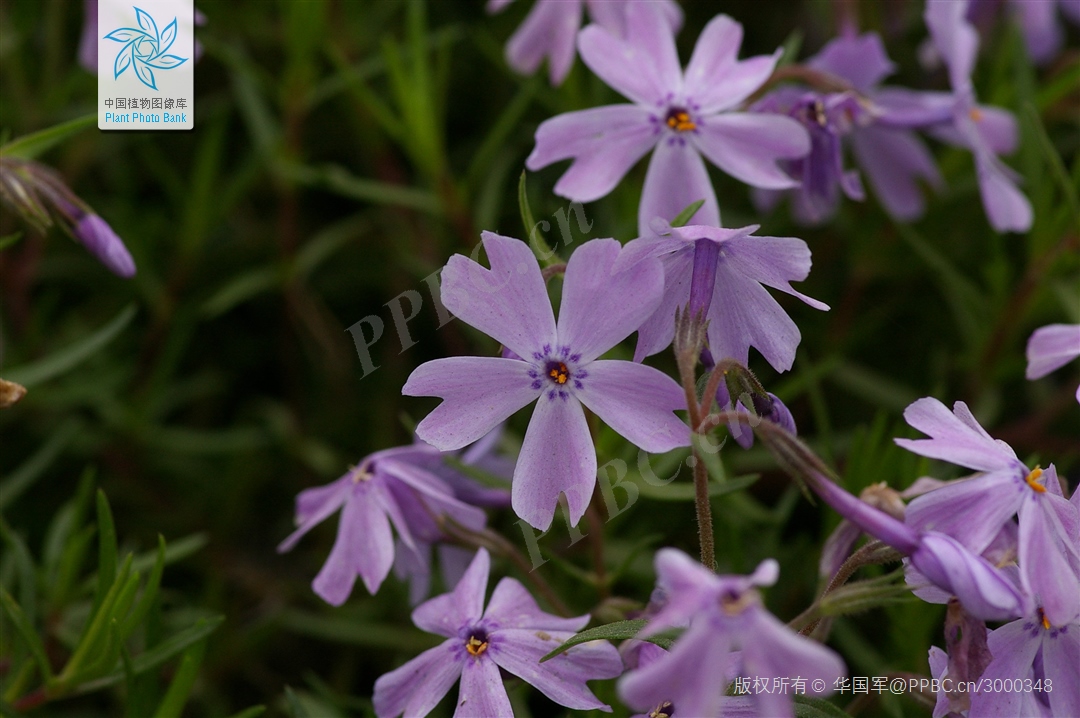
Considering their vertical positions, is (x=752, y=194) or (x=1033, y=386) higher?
(x=752, y=194)

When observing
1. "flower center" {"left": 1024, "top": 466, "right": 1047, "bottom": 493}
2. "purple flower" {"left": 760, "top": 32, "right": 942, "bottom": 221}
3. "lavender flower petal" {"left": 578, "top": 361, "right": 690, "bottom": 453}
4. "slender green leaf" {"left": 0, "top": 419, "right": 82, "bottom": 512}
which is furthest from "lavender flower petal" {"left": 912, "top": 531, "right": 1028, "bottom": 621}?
"slender green leaf" {"left": 0, "top": 419, "right": 82, "bottom": 512}

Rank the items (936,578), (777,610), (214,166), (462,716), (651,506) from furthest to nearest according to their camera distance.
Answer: (214,166) < (651,506) < (777,610) < (462,716) < (936,578)

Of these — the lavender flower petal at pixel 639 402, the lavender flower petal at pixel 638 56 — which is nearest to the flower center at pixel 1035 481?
the lavender flower petal at pixel 639 402

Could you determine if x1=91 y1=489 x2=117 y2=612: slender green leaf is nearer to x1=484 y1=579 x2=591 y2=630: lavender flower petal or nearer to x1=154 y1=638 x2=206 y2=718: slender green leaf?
Answer: x1=154 y1=638 x2=206 y2=718: slender green leaf

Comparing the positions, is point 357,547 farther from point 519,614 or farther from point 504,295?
point 504,295

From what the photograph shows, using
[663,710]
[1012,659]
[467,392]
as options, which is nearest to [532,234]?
[467,392]

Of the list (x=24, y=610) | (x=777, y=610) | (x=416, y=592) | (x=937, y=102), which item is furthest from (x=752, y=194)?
(x=24, y=610)

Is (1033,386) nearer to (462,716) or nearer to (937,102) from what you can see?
(937,102)
